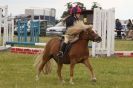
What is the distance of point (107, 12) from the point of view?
21859 mm

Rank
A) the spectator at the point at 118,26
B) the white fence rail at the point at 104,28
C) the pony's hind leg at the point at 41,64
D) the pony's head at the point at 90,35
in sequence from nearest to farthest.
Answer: the pony's head at the point at 90,35 < the pony's hind leg at the point at 41,64 < the white fence rail at the point at 104,28 < the spectator at the point at 118,26

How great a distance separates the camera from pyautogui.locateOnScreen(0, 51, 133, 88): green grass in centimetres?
1231

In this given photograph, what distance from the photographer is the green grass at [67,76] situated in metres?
12.3

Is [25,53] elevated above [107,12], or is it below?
below

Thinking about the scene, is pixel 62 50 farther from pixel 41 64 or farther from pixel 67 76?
pixel 67 76

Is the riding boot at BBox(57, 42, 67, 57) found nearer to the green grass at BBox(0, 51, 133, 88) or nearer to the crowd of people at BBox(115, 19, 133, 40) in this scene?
the green grass at BBox(0, 51, 133, 88)

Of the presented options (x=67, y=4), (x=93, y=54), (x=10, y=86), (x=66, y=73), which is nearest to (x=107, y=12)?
(x=93, y=54)

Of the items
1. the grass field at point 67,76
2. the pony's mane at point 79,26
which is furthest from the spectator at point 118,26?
the pony's mane at point 79,26

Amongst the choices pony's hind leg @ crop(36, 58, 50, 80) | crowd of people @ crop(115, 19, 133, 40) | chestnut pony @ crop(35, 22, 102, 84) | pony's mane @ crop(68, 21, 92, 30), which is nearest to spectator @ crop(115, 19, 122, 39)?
crowd of people @ crop(115, 19, 133, 40)

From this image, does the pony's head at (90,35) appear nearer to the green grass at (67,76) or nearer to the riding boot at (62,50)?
the riding boot at (62,50)

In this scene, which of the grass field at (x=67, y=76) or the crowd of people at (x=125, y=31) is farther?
the crowd of people at (x=125, y=31)

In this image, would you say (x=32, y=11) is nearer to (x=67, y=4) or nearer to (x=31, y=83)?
(x=67, y=4)

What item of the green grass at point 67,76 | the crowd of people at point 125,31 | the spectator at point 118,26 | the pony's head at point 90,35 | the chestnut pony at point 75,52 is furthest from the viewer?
the spectator at point 118,26

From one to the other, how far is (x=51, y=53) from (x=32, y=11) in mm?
54061
